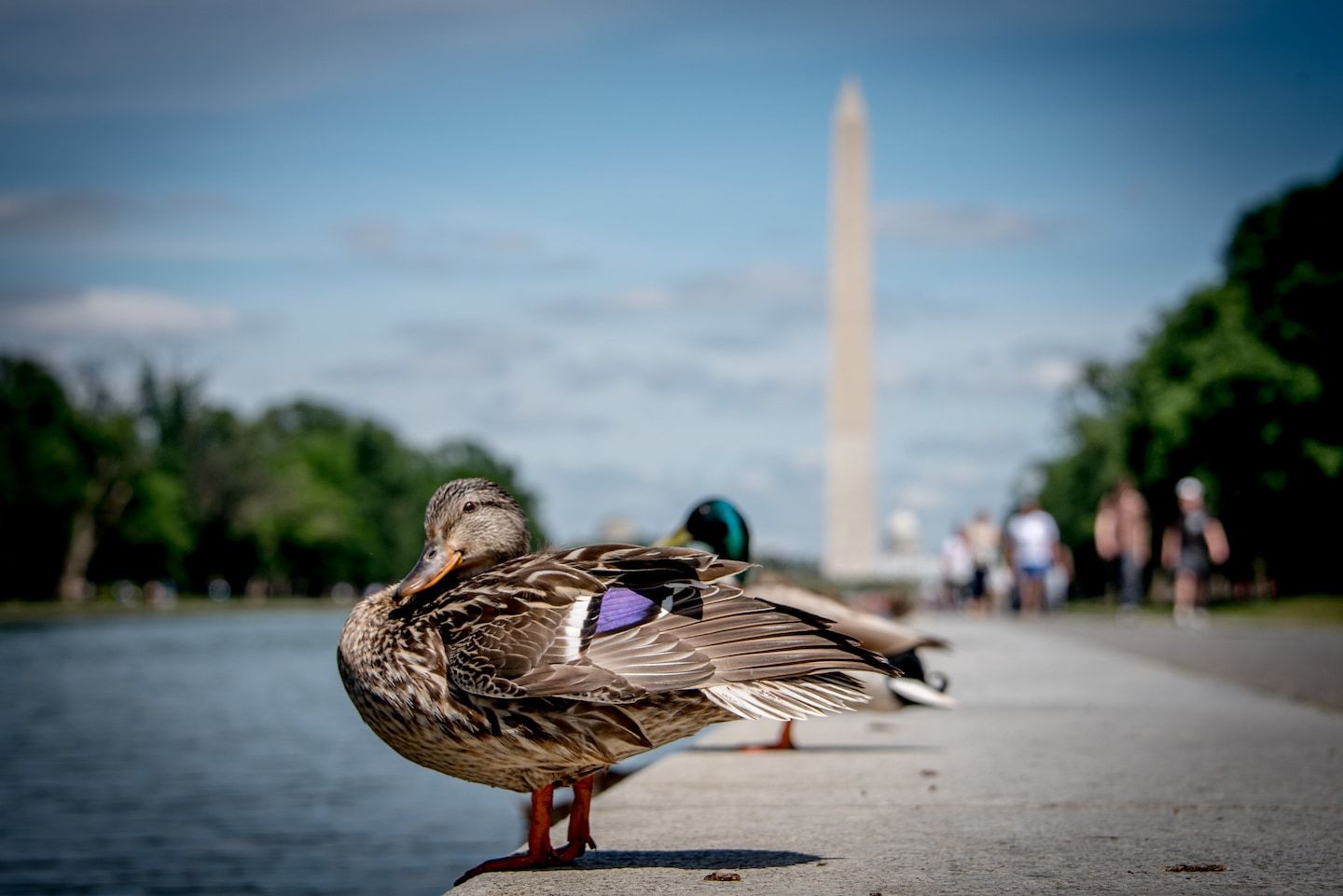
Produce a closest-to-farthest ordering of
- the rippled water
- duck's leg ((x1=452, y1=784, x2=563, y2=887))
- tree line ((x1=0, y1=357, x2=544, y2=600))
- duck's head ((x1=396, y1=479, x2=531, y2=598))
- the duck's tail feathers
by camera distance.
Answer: the duck's tail feathers < duck's leg ((x1=452, y1=784, x2=563, y2=887)) < duck's head ((x1=396, y1=479, x2=531, y2=598)) < the rippled water < tree line ((x1=0, y1=357, x2=544, y2=600))

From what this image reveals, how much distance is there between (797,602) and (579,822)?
321cm

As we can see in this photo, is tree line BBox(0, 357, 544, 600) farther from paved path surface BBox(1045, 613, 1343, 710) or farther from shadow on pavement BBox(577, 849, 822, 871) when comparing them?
shadow on pavement BBox(577, 849, 822, 871)

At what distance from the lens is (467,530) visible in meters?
5.04

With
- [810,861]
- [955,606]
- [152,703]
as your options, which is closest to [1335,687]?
[810,861]

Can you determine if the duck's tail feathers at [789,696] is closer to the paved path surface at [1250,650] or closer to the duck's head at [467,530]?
the duck's head at [467,530]

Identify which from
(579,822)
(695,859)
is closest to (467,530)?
(579,822)

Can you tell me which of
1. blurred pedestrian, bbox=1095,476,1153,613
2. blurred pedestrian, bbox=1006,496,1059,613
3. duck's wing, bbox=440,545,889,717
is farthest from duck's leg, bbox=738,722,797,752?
blurred pedestrian, bbox=1006,496,1059,613

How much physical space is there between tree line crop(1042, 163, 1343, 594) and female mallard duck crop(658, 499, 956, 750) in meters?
37.5

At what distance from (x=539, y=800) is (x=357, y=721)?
19.3 metres

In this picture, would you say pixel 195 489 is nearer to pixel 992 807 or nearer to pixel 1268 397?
pixel 1268 397

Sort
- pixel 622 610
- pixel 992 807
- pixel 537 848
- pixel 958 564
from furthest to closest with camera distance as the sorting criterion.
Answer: pixel 958 564, pixel 992 807, pixel 537 848, pixel 622 610

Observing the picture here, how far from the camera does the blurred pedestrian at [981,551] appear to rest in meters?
29.9

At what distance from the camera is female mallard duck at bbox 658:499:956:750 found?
7816 millimetres

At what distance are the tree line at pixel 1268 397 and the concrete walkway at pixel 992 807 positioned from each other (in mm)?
35856
